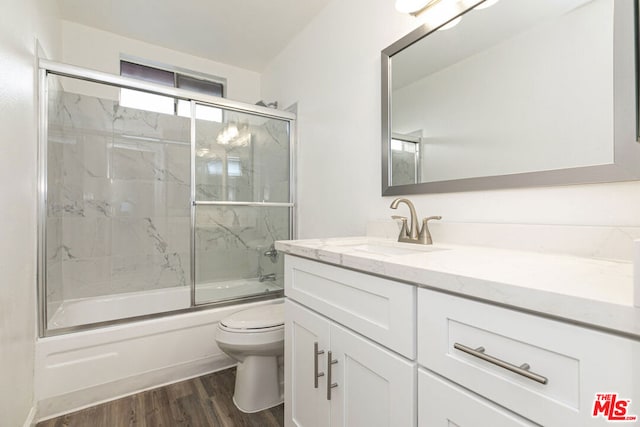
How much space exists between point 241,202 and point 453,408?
2029 mm

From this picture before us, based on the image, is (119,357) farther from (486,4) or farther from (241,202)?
(486,4)

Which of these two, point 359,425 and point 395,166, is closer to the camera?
point 359,425

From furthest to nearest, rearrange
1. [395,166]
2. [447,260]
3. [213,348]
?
[213,348]
[395,166]
[447,260]

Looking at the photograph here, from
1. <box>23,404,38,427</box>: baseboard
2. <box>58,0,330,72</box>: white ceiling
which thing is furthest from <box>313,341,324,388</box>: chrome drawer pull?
<box>58,0,330,72</box>: white ceiling

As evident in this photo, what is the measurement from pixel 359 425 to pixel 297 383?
363 mm

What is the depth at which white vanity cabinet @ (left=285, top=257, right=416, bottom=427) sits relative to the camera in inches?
29.6

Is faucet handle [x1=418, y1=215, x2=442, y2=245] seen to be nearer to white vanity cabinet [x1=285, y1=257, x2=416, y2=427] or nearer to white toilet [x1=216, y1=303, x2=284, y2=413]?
white vanity cabinet [x1=285, y1=257, x2=416, y2=427]

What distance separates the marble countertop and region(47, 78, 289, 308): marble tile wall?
1610mm

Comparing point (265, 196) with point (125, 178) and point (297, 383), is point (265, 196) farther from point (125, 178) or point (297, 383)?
point (297, 383)

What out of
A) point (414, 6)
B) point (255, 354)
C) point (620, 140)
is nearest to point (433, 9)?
point (414, 6)

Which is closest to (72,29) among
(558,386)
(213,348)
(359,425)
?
(213,348)

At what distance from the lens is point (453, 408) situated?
0.62m

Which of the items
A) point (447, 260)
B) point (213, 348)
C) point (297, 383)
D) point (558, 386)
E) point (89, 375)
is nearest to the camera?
point (558, 386)

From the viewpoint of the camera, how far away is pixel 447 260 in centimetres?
80
